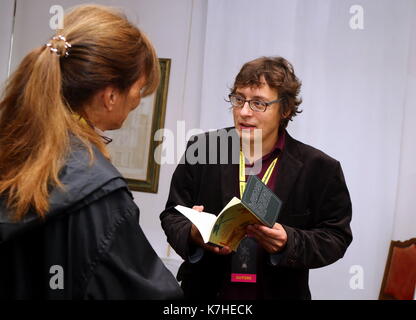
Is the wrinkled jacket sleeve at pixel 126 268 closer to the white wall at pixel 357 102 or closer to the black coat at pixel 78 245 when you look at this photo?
the black coat at pixel 78 245

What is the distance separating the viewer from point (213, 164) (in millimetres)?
2406

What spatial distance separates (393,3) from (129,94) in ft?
9.50

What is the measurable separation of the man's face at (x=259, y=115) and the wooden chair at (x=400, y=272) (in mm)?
1767

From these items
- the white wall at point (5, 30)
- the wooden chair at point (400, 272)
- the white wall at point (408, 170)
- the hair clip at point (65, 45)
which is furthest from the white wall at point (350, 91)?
the hair clip at point (65, 45)

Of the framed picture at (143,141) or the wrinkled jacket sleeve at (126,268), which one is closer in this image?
the wrinkled jacket sleeve at (126,268)

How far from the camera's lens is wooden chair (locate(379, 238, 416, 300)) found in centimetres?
351

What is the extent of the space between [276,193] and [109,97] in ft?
3.44

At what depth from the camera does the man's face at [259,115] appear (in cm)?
235

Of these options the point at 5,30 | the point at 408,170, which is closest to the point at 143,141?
the point at 5,30

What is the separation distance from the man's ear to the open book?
0.55 m

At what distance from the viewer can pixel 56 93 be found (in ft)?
4.38

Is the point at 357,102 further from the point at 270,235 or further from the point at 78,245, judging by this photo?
the point at 78,245

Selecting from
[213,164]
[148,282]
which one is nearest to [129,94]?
[148,282]

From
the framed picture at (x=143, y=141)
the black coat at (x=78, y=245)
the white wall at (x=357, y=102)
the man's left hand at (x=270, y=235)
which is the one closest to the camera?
the black coat at (x=78, y=245)
